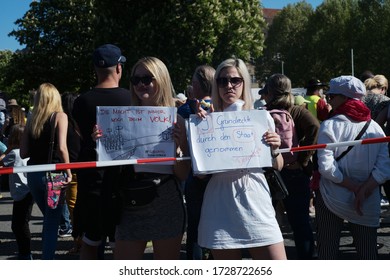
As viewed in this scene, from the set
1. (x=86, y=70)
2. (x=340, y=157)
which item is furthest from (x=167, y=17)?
(x=340, y=157)

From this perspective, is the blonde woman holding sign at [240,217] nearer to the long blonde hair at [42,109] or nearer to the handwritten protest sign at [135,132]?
the handwritten protest sign at [135,132]

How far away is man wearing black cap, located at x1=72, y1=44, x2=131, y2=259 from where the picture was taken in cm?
400

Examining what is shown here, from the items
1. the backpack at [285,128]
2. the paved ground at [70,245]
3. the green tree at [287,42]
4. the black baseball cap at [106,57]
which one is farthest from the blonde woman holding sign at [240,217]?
the green tree at [287,42]

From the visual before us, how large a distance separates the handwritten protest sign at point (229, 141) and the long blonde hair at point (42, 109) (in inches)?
90.4

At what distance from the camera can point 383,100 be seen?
6699mm

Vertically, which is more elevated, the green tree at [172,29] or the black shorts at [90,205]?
the green tree at [172,29]

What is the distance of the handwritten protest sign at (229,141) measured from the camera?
11.0ft

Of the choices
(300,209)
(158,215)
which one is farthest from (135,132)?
(300,209)

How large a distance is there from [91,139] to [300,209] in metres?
2.01

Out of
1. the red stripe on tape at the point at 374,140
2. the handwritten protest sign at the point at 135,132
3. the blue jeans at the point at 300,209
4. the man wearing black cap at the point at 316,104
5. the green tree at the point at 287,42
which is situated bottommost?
the blue jeans at the point at 300,209

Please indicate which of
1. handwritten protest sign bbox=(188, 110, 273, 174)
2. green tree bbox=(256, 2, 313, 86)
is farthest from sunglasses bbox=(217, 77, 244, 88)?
green tree bbox=(256, 2, 313, 86)

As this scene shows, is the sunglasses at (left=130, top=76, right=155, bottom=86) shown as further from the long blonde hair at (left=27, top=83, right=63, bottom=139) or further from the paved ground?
the paved ground

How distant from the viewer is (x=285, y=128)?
5.07 meters

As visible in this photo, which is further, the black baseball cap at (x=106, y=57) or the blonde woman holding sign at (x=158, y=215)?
the black baseball cap at (x=106, y=57)
